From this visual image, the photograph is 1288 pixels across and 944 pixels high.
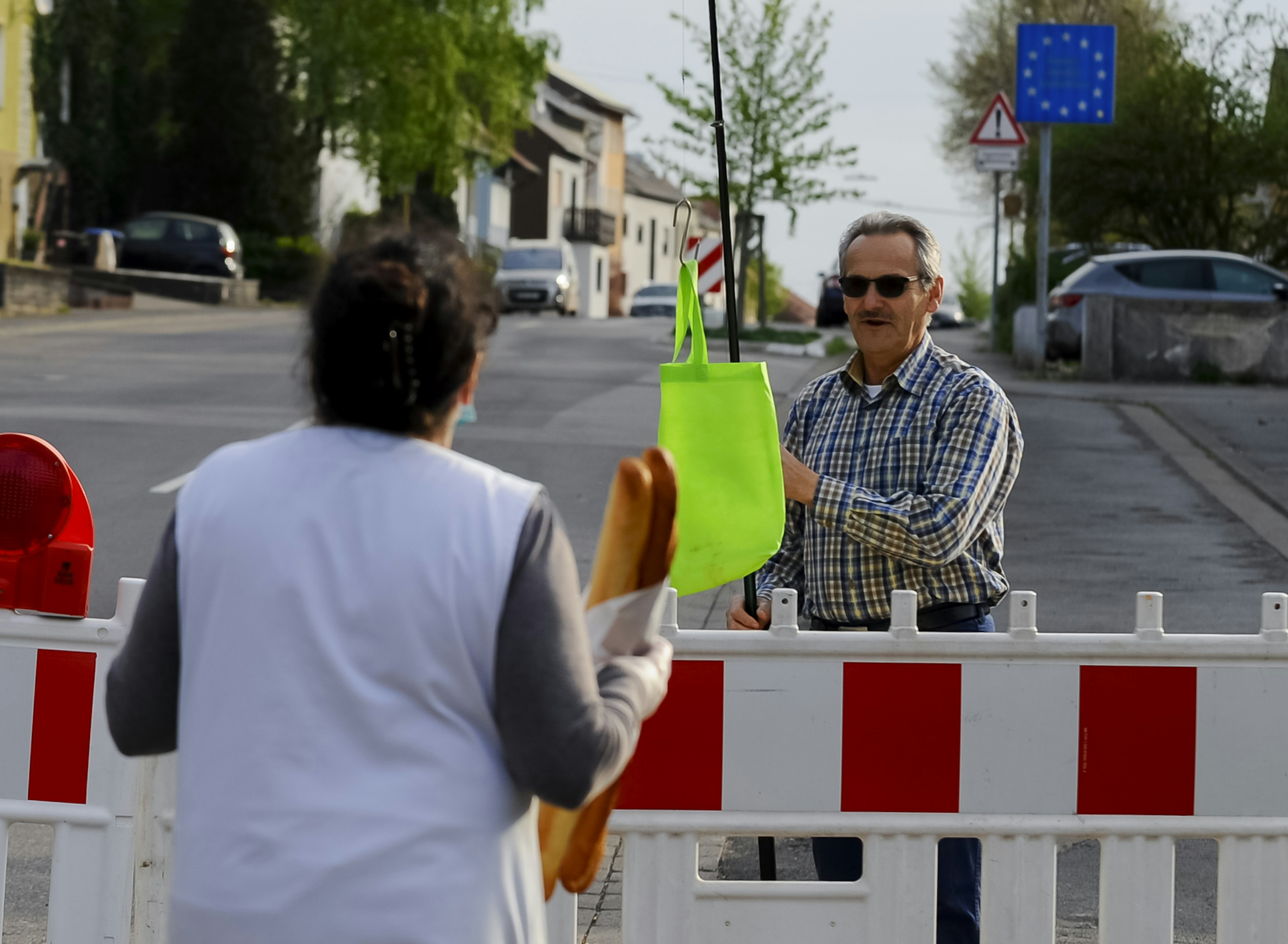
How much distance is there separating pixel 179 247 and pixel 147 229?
2.54 ft

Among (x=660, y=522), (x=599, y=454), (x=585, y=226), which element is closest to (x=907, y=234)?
(x=660, y=522)

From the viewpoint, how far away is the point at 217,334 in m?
25.3


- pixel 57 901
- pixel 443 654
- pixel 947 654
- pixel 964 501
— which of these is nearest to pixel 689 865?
pixel 947 654

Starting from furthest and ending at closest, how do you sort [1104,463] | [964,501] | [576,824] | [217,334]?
[217,334]
[1104,463]
[964,501]
[576,824]

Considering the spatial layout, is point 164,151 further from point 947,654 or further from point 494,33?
point 947,654

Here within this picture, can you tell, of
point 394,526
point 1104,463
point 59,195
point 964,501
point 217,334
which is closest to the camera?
point 394,526

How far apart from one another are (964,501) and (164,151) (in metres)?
44.7

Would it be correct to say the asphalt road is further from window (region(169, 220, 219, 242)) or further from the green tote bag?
window (region(169, 220, 219, 242))

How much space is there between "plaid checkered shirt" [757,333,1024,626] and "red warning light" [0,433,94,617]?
1.35m

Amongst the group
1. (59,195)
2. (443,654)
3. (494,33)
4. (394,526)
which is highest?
(494,33)

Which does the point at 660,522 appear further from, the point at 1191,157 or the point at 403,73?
the point at 403,73

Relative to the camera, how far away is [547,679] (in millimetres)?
1922

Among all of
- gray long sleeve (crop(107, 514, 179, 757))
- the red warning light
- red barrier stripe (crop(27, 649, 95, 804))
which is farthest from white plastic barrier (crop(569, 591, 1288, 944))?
gray long sleeve (crop(107, 514, 179, 757))

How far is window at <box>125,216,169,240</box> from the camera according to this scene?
38.4 m
